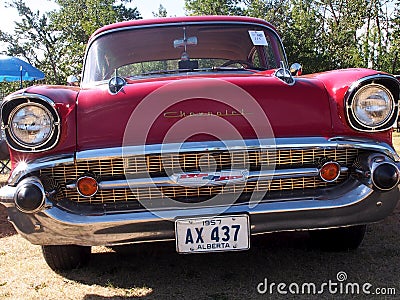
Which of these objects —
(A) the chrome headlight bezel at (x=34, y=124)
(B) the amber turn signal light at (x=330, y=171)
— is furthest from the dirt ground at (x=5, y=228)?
(B) the amber turn signal light at (x=330, y=171)

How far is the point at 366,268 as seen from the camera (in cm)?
303

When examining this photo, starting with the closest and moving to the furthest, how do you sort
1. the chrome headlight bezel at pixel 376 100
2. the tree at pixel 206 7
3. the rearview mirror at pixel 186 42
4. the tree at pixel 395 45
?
the chrome headlight bezel at pixel 376 100 < the rearview mirror at pixel 186 42 < the tree at pixel 395 45 < the tree at pixel 206 7

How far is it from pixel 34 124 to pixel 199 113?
86cm

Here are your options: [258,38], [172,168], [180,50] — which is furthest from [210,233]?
[258,38]

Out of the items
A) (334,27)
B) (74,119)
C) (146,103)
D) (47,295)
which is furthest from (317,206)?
(334,27)

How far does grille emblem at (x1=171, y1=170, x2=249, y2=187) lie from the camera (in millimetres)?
2580

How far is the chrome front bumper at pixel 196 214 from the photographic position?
2.54m

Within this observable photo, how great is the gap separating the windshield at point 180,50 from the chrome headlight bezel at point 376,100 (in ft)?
3.42

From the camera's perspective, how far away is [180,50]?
379 centimetres

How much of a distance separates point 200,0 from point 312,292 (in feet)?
81.0

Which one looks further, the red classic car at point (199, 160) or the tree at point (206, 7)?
the tree at point (206, 7)

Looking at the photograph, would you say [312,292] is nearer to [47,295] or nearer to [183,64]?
[47,295]

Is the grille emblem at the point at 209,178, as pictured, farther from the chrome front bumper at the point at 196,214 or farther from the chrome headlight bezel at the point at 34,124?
the chrome headlight bezel at the point at 34,124

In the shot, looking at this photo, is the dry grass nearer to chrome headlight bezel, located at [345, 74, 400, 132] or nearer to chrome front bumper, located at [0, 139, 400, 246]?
chrome front bumper, located at [0, 139, 400, 246]
